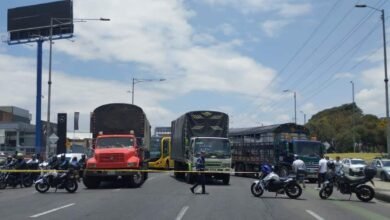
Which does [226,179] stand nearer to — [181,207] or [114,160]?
[114,160]

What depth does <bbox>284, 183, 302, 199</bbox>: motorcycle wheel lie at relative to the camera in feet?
71.6

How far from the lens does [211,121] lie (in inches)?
1283

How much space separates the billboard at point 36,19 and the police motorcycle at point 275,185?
1853 inches

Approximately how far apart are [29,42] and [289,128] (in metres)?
41.6

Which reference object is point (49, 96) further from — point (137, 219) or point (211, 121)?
point (137, 219)

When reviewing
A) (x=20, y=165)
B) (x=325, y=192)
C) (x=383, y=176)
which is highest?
(x=20, y=165)

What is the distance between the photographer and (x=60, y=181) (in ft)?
79.3

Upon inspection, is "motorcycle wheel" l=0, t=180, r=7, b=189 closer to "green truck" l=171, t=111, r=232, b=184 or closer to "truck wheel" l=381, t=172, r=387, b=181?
"green truck" l=171, t=111, r=232, b=184

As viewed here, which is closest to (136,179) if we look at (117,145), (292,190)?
(117,145)

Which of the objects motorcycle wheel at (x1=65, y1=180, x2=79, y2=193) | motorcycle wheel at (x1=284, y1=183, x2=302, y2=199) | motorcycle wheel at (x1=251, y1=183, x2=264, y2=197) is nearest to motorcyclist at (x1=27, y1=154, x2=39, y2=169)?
motorcycle wheel at (x1=65, y1=180, x2=79, y2=193)

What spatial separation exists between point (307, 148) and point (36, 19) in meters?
43.8

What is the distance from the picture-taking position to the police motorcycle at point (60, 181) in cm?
2403

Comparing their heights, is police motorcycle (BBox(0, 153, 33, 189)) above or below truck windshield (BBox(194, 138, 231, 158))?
below

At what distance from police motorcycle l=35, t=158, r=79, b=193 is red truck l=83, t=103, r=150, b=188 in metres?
1.93
